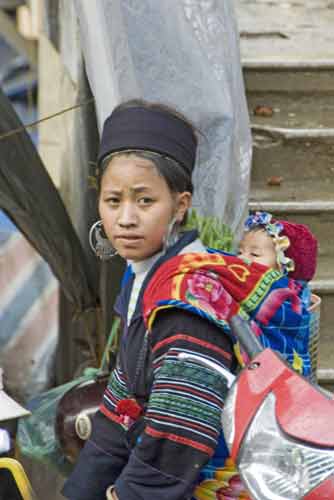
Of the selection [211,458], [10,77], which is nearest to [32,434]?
[211,458]

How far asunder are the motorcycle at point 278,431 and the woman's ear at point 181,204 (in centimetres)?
49

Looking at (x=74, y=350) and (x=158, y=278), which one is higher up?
(x=158, y=278)

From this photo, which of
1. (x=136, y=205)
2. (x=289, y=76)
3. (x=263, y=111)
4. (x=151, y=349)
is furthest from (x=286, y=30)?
(x=151, y=349)

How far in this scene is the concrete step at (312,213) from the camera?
4.77 meters

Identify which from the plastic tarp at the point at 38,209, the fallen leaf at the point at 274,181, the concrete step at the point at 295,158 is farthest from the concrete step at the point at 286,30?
the plastic tarp at the point at 38,209

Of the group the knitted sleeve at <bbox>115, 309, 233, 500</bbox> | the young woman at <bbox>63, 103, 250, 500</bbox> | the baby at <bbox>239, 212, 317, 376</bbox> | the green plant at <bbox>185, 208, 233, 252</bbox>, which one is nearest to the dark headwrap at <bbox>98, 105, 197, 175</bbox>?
the young woman at <bbox>63, 103, 250, 500</bbox>

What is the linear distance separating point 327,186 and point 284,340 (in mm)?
2638

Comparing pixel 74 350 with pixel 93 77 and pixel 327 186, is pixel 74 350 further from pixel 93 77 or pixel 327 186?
pixel 93 77

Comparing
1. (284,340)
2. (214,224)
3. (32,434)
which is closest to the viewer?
(284,340)

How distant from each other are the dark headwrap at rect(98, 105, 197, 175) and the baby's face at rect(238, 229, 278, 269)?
835 mm

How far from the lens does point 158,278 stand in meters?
2.52

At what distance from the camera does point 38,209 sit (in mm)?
4391

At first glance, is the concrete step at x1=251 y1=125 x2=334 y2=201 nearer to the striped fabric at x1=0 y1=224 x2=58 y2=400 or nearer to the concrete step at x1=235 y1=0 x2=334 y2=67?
A: the concrete step at x1=235 y1=0 x2=334 y2=67

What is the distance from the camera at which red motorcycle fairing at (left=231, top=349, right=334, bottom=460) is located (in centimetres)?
221
